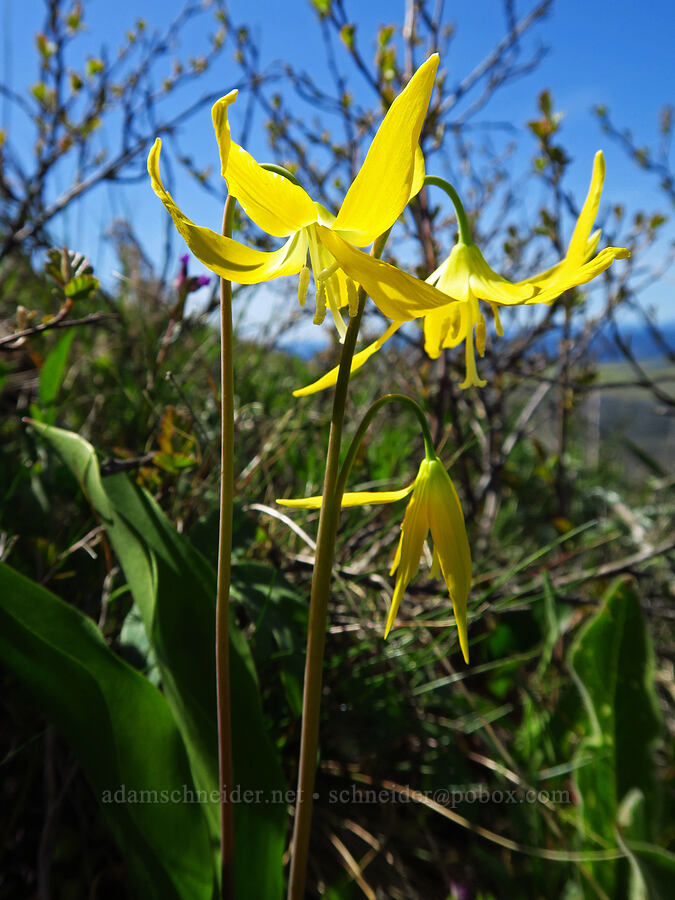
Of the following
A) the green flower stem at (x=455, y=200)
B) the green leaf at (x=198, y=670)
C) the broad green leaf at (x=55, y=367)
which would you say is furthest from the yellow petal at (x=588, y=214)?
the broad green leaf at (x=55, y=367)

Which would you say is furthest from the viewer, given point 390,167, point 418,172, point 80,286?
point 80,286

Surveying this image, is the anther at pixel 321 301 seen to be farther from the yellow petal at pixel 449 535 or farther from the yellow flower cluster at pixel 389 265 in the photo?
the yellow petal at pixel 449 535

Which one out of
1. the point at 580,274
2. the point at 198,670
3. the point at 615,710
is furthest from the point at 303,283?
the point at 615,710

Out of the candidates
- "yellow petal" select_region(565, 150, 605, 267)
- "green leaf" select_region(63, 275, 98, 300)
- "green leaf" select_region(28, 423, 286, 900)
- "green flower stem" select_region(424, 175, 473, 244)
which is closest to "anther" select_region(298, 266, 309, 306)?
"green flower stem" select_region(424, 175, 473, 244)

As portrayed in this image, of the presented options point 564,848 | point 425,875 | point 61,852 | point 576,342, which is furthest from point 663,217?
point 61,852

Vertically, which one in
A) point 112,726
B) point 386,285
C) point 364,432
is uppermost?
point 386,285

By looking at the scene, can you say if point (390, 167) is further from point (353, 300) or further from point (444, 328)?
point (444, 328)

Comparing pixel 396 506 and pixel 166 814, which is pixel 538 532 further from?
pixel 166 814
